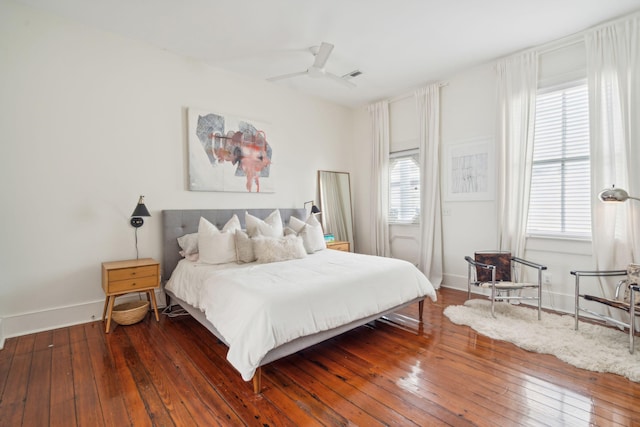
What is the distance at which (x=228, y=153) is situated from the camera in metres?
4.06

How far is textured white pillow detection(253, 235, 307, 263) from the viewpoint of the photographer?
3.25 meters

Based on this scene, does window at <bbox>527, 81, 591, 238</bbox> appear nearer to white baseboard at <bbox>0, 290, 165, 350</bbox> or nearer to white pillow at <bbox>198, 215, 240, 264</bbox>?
white pillow at <bbox>198, 215, 240, 264</bbox>

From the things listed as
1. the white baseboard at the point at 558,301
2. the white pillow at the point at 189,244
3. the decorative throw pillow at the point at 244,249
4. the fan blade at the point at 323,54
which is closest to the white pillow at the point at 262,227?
the white pillow at the point at 189,244

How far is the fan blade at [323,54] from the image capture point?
3.04 m

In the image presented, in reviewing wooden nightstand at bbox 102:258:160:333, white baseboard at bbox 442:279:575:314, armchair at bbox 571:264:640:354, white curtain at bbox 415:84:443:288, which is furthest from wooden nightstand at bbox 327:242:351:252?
armchair at bbox 571:264:640:354

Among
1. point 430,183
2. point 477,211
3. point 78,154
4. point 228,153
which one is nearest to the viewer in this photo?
point 78,154

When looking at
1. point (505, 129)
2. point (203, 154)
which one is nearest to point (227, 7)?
point (203, 154)

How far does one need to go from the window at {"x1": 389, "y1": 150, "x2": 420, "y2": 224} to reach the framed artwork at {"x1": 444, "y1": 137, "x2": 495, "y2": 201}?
53cm

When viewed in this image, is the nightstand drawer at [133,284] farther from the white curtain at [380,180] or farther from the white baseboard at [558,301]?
the white baseboard at [558,301]

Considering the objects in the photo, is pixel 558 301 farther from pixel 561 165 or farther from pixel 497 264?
pixel 561 165

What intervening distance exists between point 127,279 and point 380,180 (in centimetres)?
399

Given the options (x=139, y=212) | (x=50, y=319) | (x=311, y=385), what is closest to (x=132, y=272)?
(x=139, y=212)

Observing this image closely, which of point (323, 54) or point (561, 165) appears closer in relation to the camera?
point (323, 54)

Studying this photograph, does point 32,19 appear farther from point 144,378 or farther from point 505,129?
point 505,129
